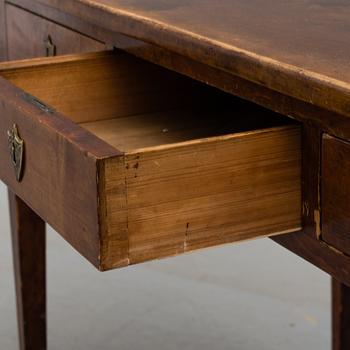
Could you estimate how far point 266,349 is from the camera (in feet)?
5.92

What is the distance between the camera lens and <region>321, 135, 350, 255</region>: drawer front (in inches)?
35.9

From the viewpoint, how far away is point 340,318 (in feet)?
5.22

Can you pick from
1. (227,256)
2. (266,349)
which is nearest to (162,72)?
(266,349)

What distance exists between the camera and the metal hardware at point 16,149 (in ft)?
3.49

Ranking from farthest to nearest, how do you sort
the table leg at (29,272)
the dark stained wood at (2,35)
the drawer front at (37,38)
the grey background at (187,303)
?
the grey background at (187,303), the dark stained wood at (2,35), the table leg at (29,272), the drawer front at (37,38)

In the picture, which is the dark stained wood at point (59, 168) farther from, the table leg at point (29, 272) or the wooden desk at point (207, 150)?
the table leg at point (29, 272)

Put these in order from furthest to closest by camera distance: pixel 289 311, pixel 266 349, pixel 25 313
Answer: pixel 289 311 → pixel 266 349 → pixel 25 313

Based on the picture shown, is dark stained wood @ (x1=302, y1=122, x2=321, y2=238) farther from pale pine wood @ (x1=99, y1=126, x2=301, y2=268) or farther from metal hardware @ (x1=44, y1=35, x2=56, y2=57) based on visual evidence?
metal hardware @ (x1=44, y1=35, x2=56, y2=57)

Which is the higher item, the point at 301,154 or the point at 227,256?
the point at 301,154

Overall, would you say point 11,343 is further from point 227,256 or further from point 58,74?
point 58,74

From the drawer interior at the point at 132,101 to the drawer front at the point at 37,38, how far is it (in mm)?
69

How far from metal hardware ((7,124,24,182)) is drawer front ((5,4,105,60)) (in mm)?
263

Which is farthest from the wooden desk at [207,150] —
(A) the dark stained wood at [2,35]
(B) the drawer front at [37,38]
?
(A) the dark stained wood at [2,35]

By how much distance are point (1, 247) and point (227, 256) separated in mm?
478
